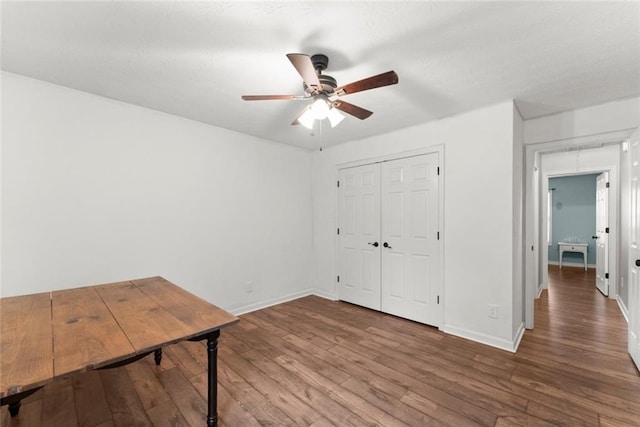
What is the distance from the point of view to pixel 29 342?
1.20 m

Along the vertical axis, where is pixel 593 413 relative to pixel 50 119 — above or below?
below

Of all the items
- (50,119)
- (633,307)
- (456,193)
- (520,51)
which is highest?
(520,51)

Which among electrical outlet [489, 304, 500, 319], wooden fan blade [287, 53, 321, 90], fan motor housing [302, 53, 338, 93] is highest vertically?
fan motor housing [302, 53, 338, 93]

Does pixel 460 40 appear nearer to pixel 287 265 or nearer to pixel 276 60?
A: pixel 276 60

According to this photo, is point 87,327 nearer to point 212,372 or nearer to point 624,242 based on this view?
point 212,372

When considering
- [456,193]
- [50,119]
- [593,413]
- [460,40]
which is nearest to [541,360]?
[593,413]

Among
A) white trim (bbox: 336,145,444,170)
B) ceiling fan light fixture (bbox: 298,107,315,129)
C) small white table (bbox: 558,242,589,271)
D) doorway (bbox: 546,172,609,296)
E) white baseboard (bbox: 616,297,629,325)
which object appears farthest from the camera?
doorway (bbox: 546,172,609,296)

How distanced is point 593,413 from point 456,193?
1.97 meters

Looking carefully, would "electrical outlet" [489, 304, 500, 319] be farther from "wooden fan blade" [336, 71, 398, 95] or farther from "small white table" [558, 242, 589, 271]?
"small white table" [558, 242, 589, 271]

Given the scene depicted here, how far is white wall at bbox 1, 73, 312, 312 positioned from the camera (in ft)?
7.18

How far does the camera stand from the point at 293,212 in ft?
13.9

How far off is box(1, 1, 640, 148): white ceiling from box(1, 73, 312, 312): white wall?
1.11ft

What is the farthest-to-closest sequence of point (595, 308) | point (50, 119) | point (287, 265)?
point (287, 265) < point (595, 308) < point (50, 119)

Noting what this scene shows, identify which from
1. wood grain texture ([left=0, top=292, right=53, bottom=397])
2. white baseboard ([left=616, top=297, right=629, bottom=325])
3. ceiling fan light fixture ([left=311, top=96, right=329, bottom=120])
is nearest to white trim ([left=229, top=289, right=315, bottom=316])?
wood grain texture ([left=0, top=292, right=53, bottom=397])
